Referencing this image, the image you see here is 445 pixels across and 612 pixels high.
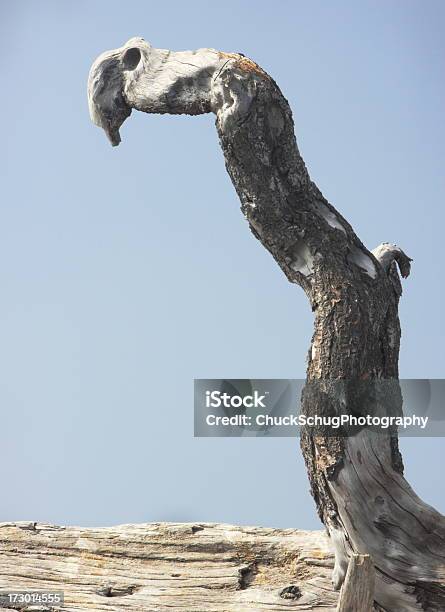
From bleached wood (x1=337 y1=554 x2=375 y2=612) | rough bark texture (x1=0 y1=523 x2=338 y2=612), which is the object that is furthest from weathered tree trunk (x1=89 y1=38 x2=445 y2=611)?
rough bark texture (x1=0 y1=523 x2=338 y2=612)

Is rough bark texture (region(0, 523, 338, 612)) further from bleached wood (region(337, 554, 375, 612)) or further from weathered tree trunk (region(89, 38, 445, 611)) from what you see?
bleached wood (region(337, 554, 375, 612))

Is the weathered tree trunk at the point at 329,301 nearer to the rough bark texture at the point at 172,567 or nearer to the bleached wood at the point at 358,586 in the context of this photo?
the bleached wood at the point at 358,586

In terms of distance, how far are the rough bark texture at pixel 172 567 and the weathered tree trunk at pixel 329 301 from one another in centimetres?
72

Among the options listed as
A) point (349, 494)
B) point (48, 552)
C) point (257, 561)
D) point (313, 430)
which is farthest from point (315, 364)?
point (48, 552)

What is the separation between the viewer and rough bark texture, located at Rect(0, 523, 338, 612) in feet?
17.0

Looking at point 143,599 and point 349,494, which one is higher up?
Result: point 349,494

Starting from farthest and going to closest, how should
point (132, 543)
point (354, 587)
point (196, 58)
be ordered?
point (132, 543), point (196, 58), point (354, 587)

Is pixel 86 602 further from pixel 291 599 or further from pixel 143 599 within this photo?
pixel 291 599

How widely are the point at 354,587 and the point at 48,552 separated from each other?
94.7 inches

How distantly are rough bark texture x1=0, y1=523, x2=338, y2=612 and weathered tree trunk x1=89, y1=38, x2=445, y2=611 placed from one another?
2.36 feet

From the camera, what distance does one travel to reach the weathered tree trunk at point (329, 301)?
179 inches

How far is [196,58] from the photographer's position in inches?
190

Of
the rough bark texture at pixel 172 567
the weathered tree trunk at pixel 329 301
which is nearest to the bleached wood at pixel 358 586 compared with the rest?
the weathered tree trunk at pixel 329 301

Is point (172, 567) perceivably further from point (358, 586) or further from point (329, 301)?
point (329, 301)
